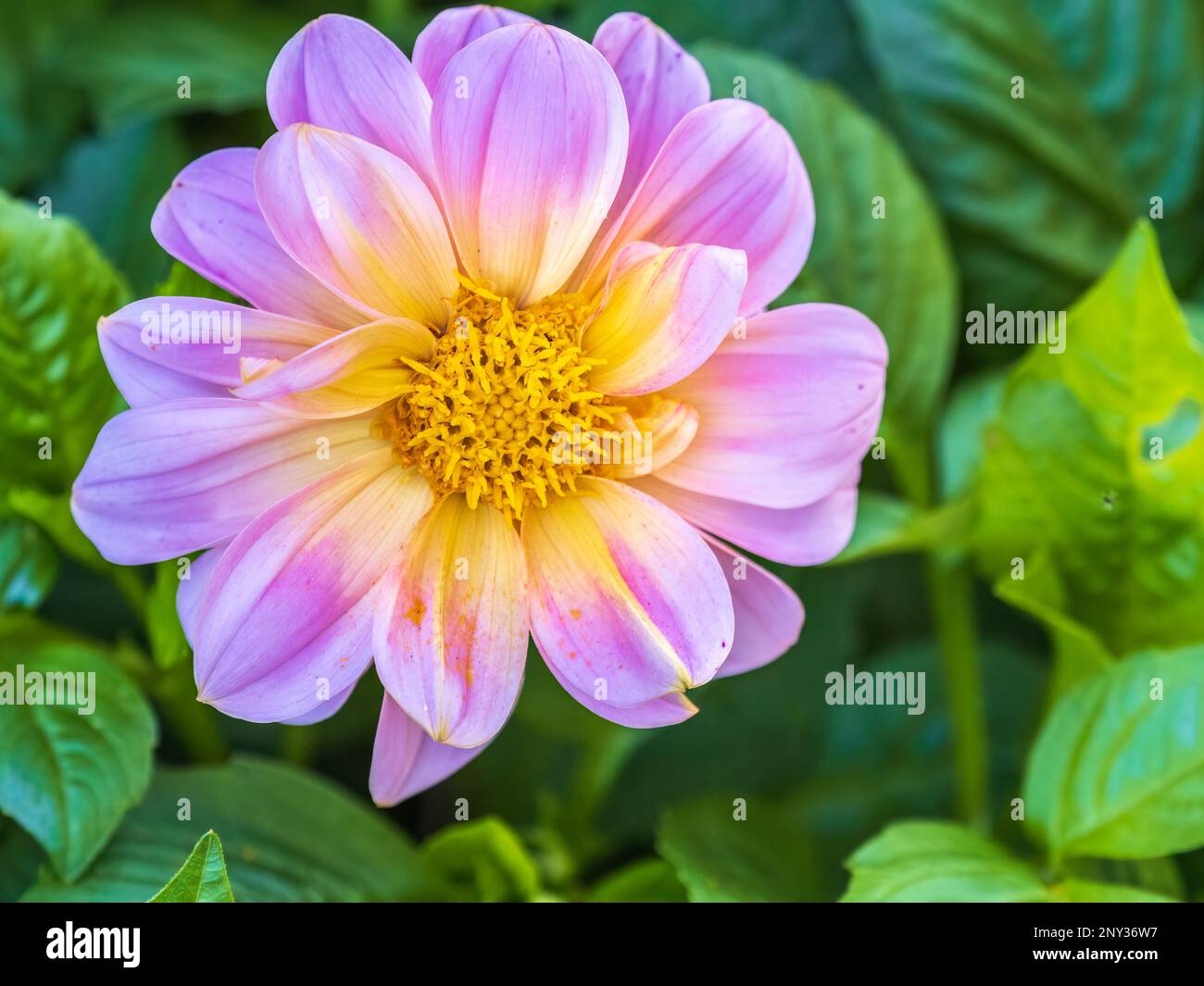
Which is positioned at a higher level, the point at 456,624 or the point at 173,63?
the point at 173,63

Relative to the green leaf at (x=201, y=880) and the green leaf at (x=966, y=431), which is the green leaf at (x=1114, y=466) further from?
the green leaf at (x=201, y=880)

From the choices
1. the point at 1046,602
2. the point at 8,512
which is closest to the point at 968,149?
the point at 1046,602

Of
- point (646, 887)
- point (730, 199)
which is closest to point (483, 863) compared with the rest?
point (646, 887)

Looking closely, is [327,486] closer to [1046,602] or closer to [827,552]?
[827,552]

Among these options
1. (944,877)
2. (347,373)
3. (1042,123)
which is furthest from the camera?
(1042,123)

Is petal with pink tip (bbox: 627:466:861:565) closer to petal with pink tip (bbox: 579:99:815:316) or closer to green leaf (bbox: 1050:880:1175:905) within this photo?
petal with pink tip (bbox: 579:99:815:316)

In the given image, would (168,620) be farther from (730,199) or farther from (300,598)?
(730,199)
